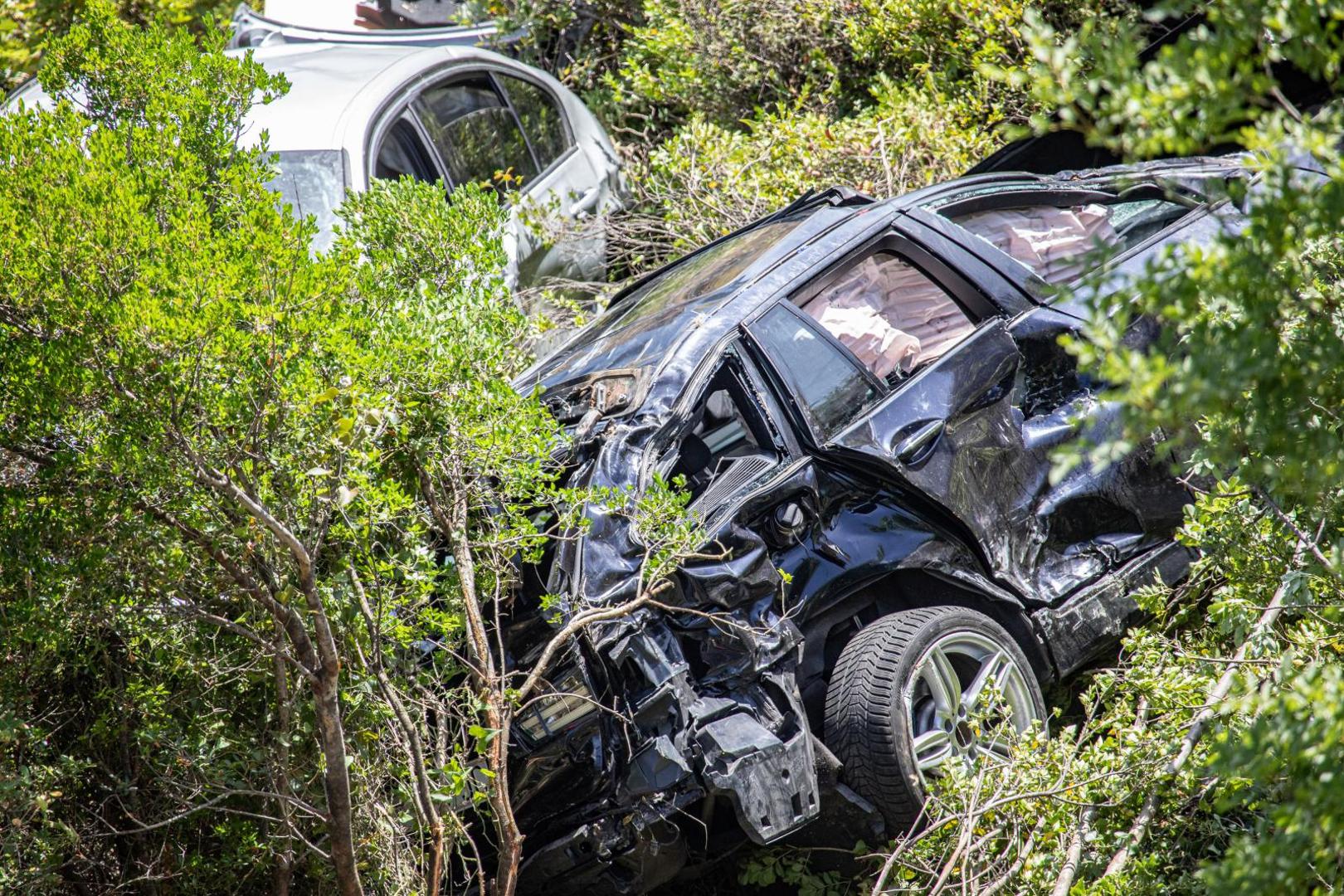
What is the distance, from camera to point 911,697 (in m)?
3.74

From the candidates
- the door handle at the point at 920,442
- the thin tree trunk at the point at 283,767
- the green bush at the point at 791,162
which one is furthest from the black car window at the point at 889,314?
the green bush at the point at 791,162

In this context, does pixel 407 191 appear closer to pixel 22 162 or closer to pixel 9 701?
pixel 22 162

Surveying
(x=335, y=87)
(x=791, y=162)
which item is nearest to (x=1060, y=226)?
(x=791, y=162)

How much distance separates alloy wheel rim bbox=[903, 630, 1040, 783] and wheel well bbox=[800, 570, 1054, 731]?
0.17 meters

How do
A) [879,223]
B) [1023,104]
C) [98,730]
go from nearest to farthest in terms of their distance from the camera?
1. [98,730]
2. [879,223]
3. [1023,104]

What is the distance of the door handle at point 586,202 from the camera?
7.57m

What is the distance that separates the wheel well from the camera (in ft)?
12.9

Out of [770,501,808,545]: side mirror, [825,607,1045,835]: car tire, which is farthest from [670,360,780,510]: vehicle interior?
[825,607,1045,835]: car tire

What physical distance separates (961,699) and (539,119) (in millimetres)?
5176

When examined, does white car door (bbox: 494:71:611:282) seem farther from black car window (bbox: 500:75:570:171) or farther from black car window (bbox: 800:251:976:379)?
black car window (bbox: 800:251:976:379)

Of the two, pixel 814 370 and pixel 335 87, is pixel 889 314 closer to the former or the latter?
pixel 814 370

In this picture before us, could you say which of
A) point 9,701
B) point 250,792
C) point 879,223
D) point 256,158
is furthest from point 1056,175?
point 9,701

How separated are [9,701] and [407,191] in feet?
6.07

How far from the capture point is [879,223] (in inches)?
179
